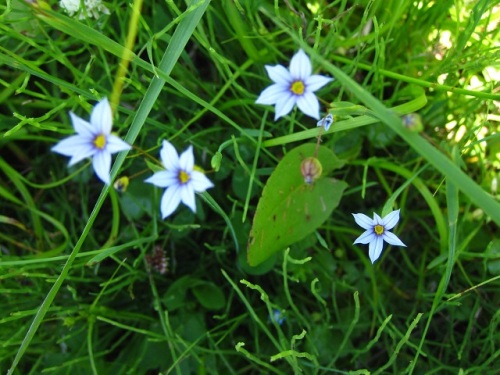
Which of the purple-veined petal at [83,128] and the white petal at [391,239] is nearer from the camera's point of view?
the purple-veined petal at [83,128]

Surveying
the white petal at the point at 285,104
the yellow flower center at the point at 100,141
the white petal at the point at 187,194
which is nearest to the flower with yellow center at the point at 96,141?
the yellow flower center at the point at 100,141

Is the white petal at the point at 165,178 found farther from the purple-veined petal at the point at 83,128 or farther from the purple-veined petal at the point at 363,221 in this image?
the purple-veined petal at the point at 363,221

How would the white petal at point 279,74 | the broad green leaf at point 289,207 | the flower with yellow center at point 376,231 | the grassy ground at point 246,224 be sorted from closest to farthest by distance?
1. the white petal at point 279,74
2. the flower with yellow center at point 376,231
3. the broad green leaf at point 289,207
4. the grassy ground at point 246,224

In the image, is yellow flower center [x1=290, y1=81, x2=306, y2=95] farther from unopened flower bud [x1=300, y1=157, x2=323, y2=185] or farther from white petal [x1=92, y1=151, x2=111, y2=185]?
white petal [x1=92, y1=151, x2=111, y2=185]

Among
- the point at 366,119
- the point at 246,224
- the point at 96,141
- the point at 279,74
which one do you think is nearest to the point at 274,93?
the point at 279,74

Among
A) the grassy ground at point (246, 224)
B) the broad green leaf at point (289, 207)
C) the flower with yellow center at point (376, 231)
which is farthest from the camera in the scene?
the grassy ground at point (246, 224)

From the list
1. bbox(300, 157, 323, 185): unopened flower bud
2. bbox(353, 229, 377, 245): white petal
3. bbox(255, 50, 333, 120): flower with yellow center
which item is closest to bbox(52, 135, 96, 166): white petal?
bbox(255, 50, 333, 120): flower with yellow center
